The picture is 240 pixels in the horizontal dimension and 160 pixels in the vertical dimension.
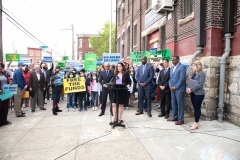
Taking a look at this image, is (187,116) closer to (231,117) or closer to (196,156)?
(231,117)

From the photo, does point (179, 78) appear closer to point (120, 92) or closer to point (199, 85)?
point (199, 85)

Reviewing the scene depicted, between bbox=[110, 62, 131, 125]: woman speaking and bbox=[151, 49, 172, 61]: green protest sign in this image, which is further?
bbox=[151, 49, 172, 61]: green protest sign

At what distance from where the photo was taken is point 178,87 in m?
5.95

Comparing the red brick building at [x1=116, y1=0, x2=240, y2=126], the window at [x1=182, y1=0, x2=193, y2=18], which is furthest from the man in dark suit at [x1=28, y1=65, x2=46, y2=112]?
the window at [x1=182, y1=0, x2=193, y2=18]

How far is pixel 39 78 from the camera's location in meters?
8.64

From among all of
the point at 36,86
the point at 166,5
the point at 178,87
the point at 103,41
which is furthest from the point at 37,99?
the point at 103,41

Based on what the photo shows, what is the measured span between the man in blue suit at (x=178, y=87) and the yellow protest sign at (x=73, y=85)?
12.5ft

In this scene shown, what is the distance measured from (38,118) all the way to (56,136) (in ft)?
8.10

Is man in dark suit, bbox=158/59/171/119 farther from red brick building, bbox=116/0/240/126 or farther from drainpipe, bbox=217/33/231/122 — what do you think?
drainpipe, bbox=217/33/231/122

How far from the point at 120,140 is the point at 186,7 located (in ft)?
20.8

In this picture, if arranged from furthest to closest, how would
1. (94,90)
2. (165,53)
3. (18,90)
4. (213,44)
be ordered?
(94,90) → (165,53) → (18,90) → (213,44)

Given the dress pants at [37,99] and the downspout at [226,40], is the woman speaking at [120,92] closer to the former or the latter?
the downspout at [226,40]

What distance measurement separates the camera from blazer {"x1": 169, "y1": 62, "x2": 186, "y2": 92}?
596cm

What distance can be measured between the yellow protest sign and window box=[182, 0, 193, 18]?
16.8 ft
